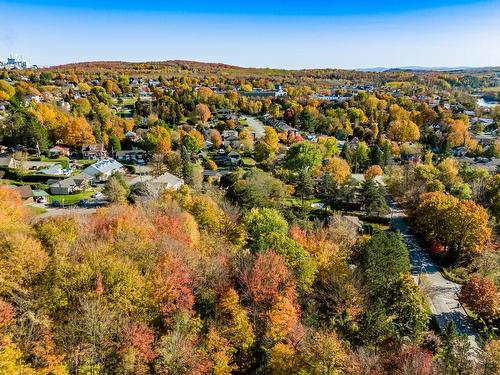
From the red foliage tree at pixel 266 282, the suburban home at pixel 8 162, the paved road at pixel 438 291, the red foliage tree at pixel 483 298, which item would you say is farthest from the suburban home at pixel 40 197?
the red foliage tree at pixel 483 298

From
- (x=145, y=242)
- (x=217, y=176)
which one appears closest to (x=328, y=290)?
(x=145, y=242)

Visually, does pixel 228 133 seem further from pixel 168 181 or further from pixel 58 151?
pixel 168 181

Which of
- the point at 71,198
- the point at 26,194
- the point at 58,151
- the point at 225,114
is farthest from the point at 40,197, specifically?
the point at 225,114

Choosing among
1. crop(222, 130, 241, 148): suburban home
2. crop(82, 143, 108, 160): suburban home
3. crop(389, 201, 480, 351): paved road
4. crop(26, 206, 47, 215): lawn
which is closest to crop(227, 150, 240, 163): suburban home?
crop(222, 130, 241, 148): suburban home

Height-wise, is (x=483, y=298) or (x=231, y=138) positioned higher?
(x=231, y=138)

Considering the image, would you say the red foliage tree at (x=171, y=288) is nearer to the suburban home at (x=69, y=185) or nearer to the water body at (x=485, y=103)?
the suburban home at (x=69, y=185)

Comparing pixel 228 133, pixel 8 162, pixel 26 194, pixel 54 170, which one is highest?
pixel 228 133

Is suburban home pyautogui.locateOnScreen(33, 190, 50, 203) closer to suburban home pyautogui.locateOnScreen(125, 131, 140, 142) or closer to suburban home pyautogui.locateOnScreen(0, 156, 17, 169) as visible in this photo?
suburban home pyautogui.locateOnScreen(0, 156, 17, 169)
